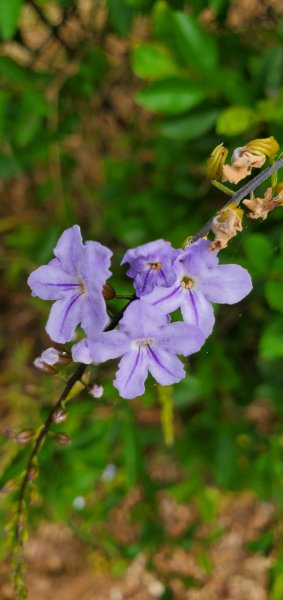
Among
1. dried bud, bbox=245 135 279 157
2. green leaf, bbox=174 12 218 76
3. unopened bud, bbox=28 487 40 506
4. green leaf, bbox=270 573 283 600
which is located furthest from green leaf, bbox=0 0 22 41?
green leaf, bbox=270 573 283 600

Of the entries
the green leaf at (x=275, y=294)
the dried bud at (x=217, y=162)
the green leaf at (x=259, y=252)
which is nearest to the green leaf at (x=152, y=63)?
the green leaf at (x=259, y=252)

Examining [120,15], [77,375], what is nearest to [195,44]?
[120,15]

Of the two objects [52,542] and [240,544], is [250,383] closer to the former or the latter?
[240,544]

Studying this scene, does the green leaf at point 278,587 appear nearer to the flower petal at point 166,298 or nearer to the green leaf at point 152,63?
the flower petal at point 166,298

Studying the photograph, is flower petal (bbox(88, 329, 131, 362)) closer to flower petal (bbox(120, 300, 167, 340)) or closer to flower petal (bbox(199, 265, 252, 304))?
flower petal (bbox(120, 300, 167, 340))

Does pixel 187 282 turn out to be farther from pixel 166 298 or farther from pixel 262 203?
pixel 262 203
